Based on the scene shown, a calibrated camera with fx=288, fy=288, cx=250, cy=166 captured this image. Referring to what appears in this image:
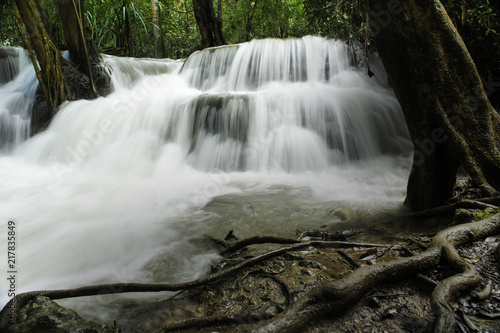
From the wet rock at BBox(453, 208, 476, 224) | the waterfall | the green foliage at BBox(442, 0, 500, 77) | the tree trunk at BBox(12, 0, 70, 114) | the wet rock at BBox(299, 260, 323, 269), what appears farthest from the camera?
the waterfall

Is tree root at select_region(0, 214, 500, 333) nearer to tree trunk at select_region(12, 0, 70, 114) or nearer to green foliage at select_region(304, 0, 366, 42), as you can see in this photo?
green foliage at select_region(304, 0, 366, 42)

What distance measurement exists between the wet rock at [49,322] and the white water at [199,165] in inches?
30.0

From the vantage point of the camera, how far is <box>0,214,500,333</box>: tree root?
1359 millimetres

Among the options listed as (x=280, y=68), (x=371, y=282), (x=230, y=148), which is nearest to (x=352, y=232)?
(x=371, y=282)

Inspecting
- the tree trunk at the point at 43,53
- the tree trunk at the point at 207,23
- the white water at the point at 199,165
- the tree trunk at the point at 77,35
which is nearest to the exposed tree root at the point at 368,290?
the white water at the point at 199,165

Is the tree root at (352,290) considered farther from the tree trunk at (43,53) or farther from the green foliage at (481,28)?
the tree trunk at (43,53)

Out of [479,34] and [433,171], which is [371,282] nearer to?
[433,171]

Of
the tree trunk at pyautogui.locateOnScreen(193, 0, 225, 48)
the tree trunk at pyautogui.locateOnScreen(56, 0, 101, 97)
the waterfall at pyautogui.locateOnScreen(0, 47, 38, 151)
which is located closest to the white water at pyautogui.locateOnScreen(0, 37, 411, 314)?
the waterfall at pyautogui.locateOnScreen(0, 47, 38, 151)

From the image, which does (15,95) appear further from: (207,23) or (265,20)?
(265,20)

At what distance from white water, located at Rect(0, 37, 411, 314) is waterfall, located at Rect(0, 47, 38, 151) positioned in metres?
0.54

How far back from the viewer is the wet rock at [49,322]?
1.51 meters

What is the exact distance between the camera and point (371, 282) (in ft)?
5.21

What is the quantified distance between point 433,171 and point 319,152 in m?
3.10

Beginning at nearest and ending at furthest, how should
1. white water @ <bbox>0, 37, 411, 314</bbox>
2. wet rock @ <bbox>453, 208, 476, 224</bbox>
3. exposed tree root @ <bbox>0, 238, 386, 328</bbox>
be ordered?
exposed tree root @ <bbox>0, 238, 386, 328</bbox> < wet rock @ <bbox>453, 208, 476, 224</bbox> < white water @ <bbox>0, 37, 411, 314</bbox>
